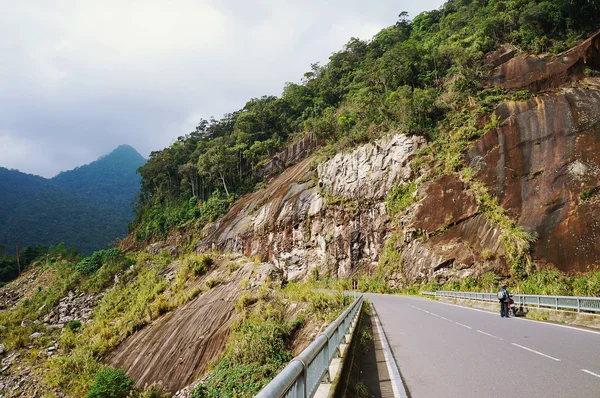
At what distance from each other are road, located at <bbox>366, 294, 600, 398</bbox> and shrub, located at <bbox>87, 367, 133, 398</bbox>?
479 inches

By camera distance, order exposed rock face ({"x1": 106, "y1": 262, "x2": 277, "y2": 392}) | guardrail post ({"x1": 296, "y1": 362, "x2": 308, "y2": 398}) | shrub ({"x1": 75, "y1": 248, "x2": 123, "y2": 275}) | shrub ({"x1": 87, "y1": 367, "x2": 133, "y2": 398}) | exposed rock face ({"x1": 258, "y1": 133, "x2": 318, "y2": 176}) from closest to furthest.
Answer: guardrail post ({"x1": 296, "y1": 362, "x2": 308, "y2": 398}) → shrub ({"x1": 87, "y1": 367, "x2": 133, "y2": 398}) → exposed rock face ({"x1": 106, "y1": 262, "x2": 277, "y2": 392}) → shrub ({"x1": 75, "y1": 248, "x2": 123, "y2": 275}) → exposed rock face ({"x1": 258, "y1": 133, "x2": 318, "y2": 176})

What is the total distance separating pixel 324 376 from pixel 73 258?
195 ft

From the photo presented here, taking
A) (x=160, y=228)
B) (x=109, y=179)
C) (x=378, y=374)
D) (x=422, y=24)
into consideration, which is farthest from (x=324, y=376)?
(x=109, y=179)

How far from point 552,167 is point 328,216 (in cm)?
2043

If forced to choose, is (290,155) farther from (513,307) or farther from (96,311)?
(513,307)

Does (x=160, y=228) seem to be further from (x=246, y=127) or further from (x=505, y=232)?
(x=505, y=232)

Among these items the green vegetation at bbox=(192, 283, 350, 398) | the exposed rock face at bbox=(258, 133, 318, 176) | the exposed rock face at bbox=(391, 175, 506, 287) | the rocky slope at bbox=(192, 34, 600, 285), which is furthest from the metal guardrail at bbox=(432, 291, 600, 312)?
the exposed rock face at bbox=(258, 133, 318, 176)

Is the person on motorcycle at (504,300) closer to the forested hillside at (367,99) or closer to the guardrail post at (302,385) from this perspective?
the guardrail post at (302,385)

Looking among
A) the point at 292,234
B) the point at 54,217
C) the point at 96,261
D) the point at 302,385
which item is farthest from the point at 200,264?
the point at 54,217

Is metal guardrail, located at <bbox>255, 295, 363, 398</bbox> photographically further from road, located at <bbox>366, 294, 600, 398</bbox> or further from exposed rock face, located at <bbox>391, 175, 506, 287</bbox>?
exposed rock face, located at <bbox>391, 175, 506, 287</bbox>

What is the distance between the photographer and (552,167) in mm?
24250

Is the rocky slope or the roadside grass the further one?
the rocky slope

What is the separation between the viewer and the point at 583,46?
95.9 ft

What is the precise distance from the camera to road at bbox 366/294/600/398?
5535 millimetres
